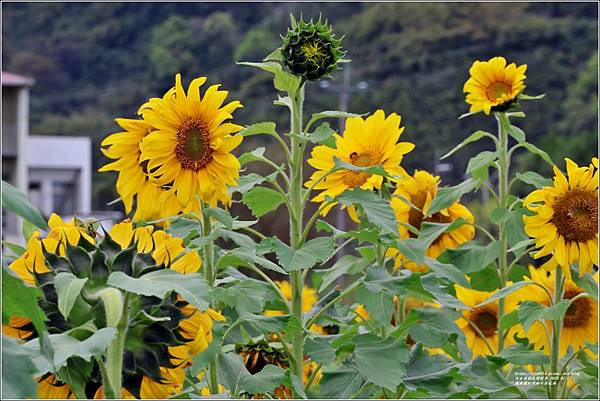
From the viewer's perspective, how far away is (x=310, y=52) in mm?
1030

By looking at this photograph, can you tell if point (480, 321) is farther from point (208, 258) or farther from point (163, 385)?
point (163, 385)

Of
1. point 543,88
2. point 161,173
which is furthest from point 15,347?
point 543,88

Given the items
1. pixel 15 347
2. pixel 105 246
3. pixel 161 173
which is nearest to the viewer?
pixel 15 347

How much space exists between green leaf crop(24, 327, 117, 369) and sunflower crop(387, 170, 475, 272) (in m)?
0.75

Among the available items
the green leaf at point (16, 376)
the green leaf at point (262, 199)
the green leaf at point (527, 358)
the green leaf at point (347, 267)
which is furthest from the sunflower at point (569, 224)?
the green leaf at point (16, 376)

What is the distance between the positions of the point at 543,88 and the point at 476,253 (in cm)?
2183

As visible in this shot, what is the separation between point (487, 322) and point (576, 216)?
417 millimetres

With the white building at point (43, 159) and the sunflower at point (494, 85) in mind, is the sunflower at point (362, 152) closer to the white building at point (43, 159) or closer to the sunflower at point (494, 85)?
the sunflower at point (494, 85)

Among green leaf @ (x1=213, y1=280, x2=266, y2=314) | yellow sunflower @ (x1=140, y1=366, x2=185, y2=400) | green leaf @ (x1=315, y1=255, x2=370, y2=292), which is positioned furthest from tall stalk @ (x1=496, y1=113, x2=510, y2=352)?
yellow sunflower @ (x1=140, y1=366, x2=185, y2=400)

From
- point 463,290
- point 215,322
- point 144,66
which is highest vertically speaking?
point 215,322

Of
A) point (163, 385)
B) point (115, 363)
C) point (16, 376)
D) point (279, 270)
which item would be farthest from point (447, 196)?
point (16, 376)

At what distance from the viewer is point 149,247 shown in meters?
0.78

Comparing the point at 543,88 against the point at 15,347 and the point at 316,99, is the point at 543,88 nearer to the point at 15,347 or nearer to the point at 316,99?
the point at 316,99

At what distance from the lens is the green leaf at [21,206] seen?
0.54 m
